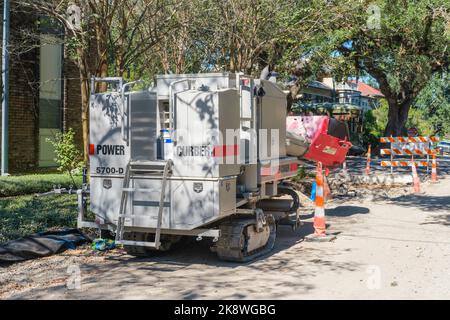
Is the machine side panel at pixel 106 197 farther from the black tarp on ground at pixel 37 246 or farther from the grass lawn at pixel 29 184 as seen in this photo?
the grass lawn at pixel 29 184

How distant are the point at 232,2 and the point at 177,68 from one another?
8.19 feet

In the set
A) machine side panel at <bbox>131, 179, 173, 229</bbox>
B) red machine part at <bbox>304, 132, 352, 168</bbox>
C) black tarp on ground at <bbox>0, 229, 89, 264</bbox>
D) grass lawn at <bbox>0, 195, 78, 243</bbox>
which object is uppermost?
red machine part at <bbox>304, 132, 352, 168</bbox>

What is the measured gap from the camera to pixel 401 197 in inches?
647

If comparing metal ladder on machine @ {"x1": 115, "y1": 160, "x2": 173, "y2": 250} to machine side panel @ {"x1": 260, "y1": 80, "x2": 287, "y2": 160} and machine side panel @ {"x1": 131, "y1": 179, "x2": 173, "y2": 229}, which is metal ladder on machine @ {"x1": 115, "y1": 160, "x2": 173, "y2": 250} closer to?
machine side panel @ {"x1": 131, "y1": 179, "x2": 173, "y2": 229}

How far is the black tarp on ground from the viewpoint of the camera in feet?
27.6

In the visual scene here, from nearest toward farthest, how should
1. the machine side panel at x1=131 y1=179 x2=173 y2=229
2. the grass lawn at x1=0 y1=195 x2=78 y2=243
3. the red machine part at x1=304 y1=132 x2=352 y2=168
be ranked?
the machine side panel at x1=131 y1=179 x2=173 y2=229 → the grass lawn at x1=0 y1=195 x2=78 y2=243 → the red machine part at x1=304 y1=132 x2=352 y2=168

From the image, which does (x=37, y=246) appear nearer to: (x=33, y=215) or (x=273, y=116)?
(x=33, y=215)

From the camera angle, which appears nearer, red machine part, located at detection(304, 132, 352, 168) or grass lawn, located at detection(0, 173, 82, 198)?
red machine part, located at detection(304, 132, 352, 168)

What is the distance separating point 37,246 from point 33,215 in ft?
7.45

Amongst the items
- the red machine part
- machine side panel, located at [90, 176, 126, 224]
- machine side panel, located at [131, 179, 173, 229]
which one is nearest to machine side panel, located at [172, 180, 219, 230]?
machine side panel, located at [131, 179, 173, 229]

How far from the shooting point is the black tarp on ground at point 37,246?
8.41 meters

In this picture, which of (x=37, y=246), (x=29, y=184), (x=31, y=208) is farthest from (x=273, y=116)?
(x=29, y=184)

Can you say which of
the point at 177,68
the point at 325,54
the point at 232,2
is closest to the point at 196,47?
the point at 177,68

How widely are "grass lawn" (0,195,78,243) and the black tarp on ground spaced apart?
1.79 feet
